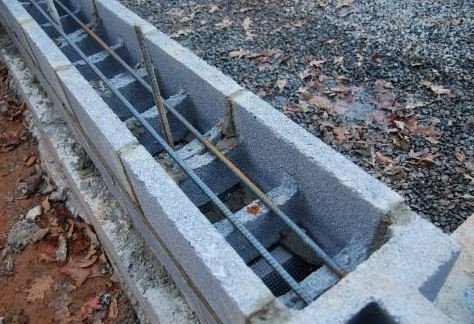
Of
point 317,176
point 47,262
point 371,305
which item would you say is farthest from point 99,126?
point 371,305

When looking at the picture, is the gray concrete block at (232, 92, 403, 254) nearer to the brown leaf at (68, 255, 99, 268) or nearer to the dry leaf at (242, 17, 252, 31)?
the brown leaf at (68, 255, 99, 268)

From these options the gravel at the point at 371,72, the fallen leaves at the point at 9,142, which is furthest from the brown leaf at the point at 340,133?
the fallen leaves at the point at 9,142

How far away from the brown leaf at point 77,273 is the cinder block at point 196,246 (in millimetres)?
1594

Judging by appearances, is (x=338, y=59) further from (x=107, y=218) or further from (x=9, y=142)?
(x=9, y=142)

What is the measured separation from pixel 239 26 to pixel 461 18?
300cm

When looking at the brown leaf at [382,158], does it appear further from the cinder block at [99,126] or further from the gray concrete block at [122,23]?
the gray concrete block at [122,23]

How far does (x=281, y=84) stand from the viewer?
525 cm

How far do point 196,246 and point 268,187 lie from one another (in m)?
1.03

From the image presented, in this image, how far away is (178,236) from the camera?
97.4 inches

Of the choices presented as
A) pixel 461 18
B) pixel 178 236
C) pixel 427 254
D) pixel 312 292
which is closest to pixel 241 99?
pixel 178 236

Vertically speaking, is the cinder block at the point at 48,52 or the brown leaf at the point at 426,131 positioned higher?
the cinder block at the point at 48,52

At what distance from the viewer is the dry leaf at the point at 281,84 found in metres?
5.20

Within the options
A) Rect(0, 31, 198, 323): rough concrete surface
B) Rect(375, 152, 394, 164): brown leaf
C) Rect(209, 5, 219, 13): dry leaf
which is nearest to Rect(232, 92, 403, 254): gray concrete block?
Rect(0, 31, 198, 323): rough concrete surface

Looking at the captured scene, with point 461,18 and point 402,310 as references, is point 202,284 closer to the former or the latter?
point 402,310
